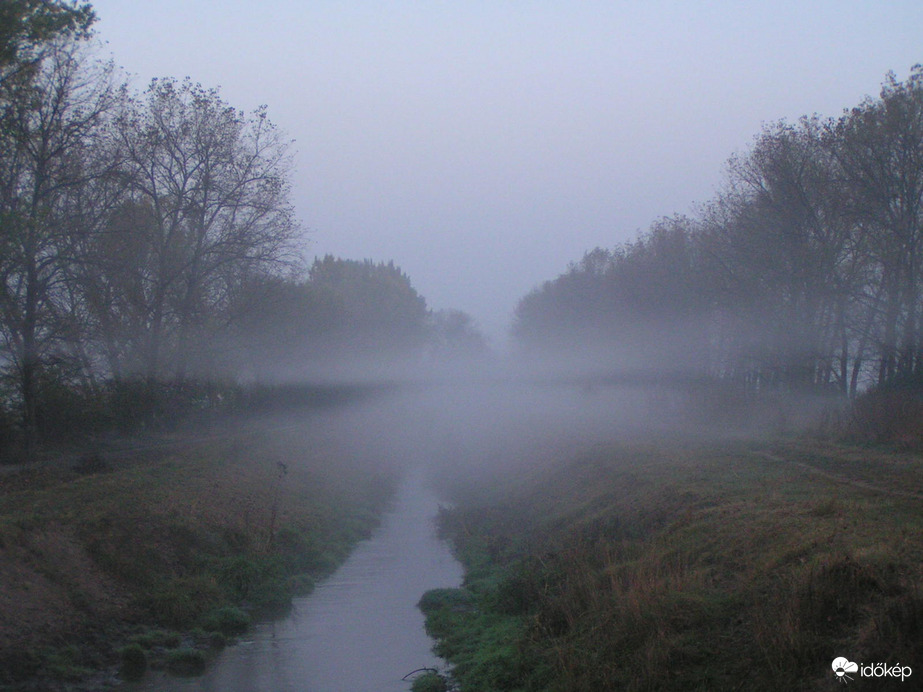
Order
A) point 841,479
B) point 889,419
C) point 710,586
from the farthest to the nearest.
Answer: point 889,419 < point 841,479 < point 710,586

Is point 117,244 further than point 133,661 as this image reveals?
Yes

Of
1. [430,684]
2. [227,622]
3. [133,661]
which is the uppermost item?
[133,661]

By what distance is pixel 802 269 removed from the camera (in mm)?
39500

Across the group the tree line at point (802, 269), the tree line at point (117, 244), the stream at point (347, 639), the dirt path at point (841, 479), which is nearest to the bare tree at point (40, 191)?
the tree line at point (117, 244)

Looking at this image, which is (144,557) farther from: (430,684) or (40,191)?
(40,191)

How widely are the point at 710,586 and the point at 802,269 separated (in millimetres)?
32531

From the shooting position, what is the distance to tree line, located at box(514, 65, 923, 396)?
32.1m

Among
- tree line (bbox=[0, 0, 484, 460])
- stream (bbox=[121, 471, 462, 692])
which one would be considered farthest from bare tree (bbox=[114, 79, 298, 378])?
stream (bbox=[121, 471, 462, 692])

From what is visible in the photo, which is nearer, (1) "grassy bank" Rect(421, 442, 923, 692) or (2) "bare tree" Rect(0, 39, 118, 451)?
(1) "grassy bank" Rect(421, 442, 923, 692)

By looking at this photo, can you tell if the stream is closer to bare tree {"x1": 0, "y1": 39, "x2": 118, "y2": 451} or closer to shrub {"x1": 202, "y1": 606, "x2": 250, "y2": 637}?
shrub {"x1": 202, "y1": 606, "x2": 250, "y2": 637}

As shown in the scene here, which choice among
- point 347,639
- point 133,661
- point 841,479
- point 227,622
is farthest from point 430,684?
point 841,479

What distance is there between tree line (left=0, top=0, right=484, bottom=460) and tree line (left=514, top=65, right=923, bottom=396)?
22443mm

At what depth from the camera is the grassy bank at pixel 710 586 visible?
799 cm

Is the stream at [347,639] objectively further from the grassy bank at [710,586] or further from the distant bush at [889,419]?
the distant bush at [889,419]
